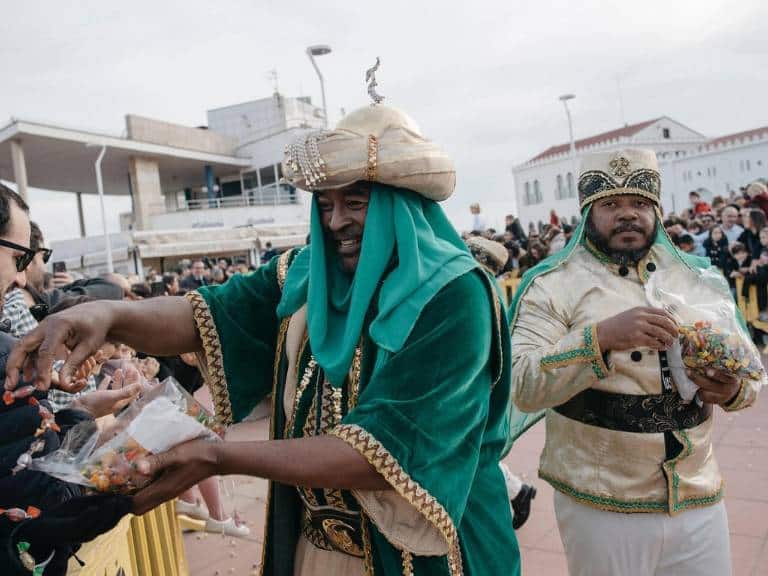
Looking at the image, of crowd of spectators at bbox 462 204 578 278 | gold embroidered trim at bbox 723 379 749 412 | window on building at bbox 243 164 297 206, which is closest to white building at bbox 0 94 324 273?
window on building at bbox 243 164 297 206

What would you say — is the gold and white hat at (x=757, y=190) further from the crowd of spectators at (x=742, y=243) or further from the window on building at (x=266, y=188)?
the window on building at (x=266, y=188)

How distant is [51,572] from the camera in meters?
1.68

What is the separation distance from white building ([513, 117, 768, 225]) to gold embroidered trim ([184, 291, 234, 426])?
35.1m

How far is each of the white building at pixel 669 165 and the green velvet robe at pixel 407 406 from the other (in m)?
35.0

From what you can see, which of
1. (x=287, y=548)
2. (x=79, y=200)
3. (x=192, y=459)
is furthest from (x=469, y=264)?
(x=79, y=200)

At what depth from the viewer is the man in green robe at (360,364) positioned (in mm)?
1454

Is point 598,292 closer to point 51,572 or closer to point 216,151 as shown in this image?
point 51,572

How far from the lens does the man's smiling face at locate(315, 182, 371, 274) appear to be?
1789mm

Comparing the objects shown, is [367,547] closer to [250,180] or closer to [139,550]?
[139,550]

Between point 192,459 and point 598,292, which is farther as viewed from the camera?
point 598,292

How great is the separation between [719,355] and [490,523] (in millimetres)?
1032

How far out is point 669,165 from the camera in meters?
46.4

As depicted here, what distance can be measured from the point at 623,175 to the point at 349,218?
55.9 inches

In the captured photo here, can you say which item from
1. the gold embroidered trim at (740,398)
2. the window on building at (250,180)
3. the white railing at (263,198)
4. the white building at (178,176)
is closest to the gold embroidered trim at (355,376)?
the gold embroidered trim at (740,398)
